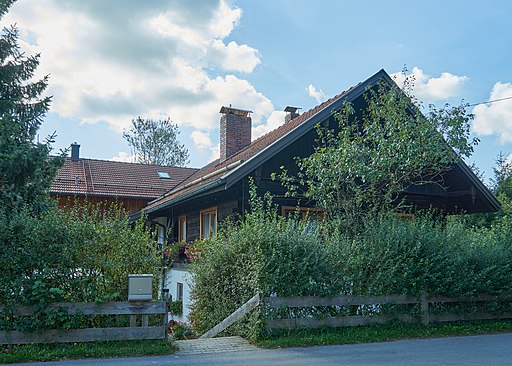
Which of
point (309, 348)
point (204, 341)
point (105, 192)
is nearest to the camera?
point (309, 348)

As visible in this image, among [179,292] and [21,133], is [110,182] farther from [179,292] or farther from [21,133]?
[21,133]

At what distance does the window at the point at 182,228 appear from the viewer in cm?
1917

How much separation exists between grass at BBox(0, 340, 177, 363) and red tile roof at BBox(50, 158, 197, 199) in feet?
59.4

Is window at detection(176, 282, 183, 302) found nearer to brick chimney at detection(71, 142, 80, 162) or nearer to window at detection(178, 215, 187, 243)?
window at detection(178, 215, 187, 243)

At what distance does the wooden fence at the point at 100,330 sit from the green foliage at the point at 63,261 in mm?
120

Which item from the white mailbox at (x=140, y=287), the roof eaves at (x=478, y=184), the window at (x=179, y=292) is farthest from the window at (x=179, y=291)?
the roof eaves at (x=478, y=184)

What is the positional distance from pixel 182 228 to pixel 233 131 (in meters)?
4.33

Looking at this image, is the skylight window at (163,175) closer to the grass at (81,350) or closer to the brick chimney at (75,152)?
the brick chimney at (75,152)

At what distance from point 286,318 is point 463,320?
4103mm

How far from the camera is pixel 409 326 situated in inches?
396

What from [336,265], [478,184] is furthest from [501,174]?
[336,265]

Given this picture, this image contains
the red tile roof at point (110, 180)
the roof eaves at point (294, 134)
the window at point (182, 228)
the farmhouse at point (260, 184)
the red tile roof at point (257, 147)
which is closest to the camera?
the roof eaves at point (294, 134)

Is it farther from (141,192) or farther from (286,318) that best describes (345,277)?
(141,192)

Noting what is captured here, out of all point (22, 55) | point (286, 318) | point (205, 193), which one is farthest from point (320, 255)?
point (22, 55)
